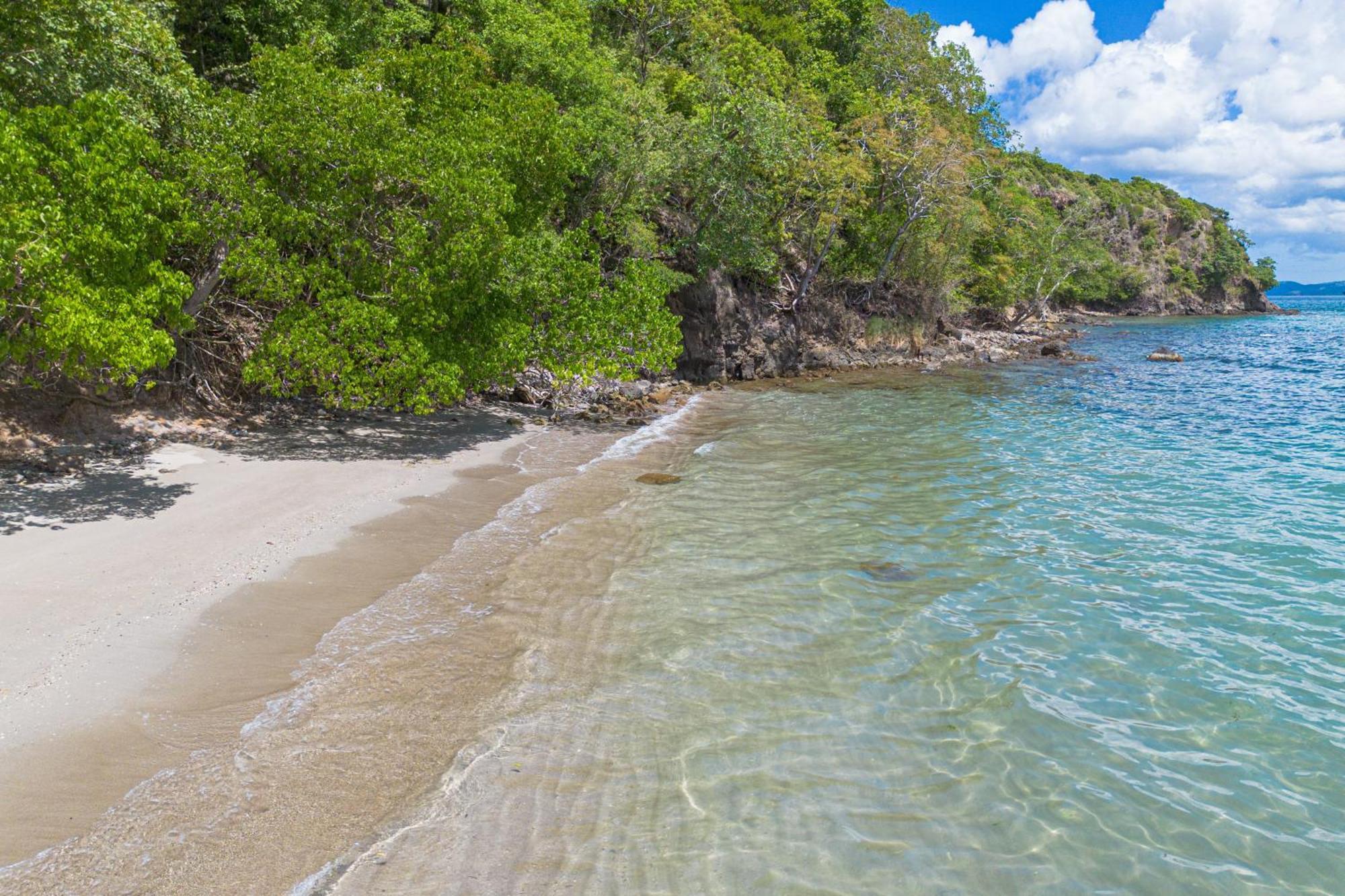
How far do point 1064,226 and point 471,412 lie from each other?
151 feet

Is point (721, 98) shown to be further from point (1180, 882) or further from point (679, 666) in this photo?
point (1180, 882)

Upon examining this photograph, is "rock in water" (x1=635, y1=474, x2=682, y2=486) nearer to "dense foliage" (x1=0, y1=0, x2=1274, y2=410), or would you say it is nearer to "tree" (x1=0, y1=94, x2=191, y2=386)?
"dense foliage" (x1=0, y1=0, x2=1274, y2=410)

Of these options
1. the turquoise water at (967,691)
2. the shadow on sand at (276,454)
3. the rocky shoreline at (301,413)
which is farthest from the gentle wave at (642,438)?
the shadow on sand at (276,454)

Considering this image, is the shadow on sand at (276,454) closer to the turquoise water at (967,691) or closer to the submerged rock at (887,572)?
the turquoise water at (967,691)

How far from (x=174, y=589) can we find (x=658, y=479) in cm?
821

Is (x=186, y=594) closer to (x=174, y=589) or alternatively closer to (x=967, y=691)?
(x=174, y=589)

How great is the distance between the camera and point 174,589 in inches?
312

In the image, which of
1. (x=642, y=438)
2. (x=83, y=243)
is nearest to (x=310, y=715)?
(x=83, y=243)

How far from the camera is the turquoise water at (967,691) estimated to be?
505cm

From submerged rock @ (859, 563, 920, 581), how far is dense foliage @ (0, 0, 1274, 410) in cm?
896

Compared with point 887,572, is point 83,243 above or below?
above

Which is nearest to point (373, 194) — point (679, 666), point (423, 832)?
point (679, 666)

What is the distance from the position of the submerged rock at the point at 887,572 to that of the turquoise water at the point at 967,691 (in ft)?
0.16

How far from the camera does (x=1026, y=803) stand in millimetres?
5582
